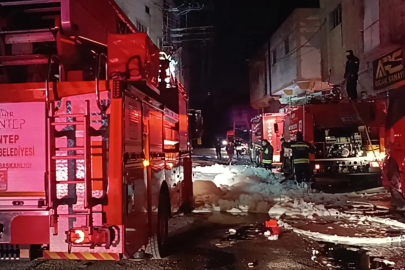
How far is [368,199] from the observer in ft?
40.7

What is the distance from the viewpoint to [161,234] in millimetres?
6727

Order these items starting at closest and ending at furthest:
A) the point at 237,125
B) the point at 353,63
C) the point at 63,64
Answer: the point at 63,64
the point at 353,63
the point at 237,125

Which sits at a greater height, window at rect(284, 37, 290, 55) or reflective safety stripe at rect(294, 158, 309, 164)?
window at rect(284, 37, 290, 55)

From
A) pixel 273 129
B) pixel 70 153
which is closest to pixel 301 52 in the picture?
pixel 273 129

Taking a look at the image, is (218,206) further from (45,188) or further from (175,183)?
(45,188)

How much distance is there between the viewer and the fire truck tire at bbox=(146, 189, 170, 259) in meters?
6.45

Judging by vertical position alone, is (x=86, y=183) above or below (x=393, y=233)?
above

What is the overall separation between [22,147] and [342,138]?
1272 cm

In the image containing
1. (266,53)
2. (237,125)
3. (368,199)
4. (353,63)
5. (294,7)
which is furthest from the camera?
(237,125)

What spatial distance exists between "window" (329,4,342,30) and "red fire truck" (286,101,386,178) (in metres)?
7.72

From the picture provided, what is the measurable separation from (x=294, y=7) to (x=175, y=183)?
21.8 m

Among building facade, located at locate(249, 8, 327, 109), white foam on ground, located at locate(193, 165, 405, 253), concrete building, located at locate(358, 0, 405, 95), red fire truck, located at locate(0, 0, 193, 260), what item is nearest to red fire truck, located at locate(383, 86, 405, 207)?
white foam on ground, located at locate(193, 165, 405, 253)

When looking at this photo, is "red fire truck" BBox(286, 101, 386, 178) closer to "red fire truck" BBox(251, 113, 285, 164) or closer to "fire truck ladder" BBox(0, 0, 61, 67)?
"red fire truck" BBox(251, 113, 285, 164)

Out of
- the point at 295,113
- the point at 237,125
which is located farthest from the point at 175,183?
the point at 237,125
